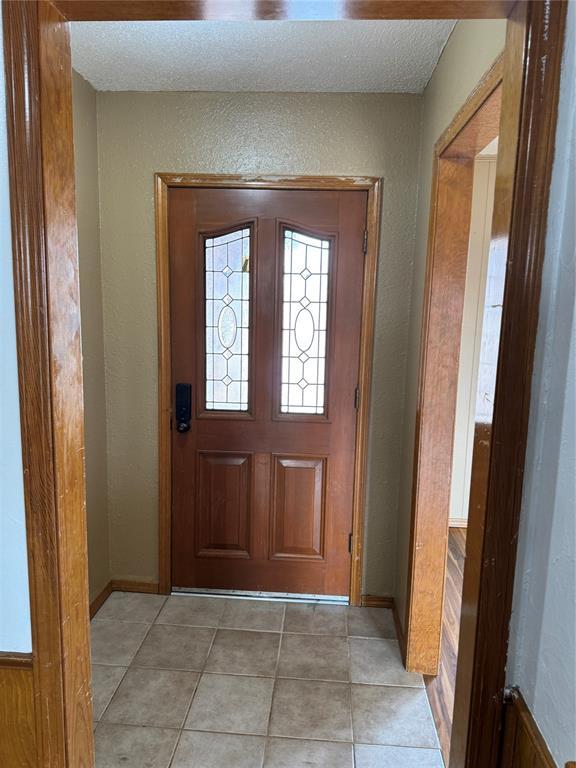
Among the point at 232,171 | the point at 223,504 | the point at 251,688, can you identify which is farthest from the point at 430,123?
the point at 251,688

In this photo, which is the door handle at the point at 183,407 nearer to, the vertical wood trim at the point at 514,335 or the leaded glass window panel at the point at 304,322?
the leaded glass window panel at the point at 304,322

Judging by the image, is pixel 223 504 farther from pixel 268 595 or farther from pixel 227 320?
pixel 227 320

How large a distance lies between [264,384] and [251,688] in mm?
A: 1332

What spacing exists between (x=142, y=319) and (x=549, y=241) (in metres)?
2.07

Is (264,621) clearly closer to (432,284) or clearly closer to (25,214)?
(432,284)

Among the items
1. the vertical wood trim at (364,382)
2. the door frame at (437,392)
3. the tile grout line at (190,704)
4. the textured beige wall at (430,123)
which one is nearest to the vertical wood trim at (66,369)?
the tile grout line at (190,704)

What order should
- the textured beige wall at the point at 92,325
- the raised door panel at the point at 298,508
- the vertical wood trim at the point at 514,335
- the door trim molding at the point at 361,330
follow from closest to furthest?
1. the vertical wood trim at the point at 514,335
2. the textured beige wall at the point at 92,325
3. the door trim molding at the point at 361,330
4. the raised door panel at the point at 298,508

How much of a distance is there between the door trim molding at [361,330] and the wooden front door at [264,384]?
4 centimetres

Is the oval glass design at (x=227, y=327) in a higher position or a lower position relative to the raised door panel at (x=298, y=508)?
higher

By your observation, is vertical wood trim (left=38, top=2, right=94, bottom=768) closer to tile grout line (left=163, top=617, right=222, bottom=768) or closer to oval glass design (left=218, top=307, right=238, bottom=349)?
tile grout line (left=163, top=617, right=222, bottom=768)

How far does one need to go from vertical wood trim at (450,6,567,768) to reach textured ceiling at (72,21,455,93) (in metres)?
1.15

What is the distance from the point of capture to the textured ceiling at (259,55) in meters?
1.85

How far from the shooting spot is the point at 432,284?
2029mm

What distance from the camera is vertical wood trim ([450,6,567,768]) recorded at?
855 mm
